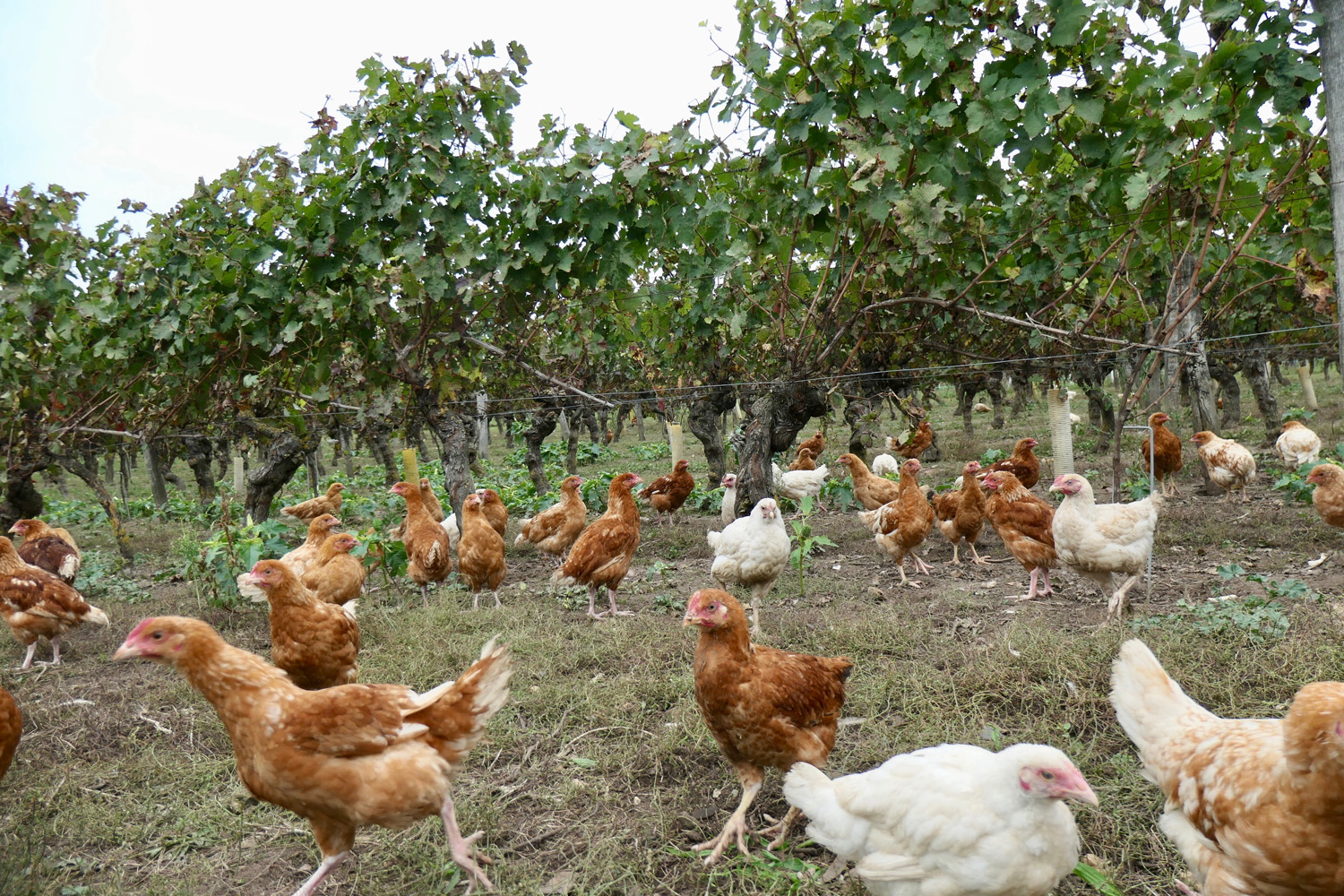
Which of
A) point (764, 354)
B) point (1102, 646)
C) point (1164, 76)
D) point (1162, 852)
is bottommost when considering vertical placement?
point (1162, 852)

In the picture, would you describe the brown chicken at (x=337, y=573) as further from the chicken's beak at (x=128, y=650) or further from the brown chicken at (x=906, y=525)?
the brown chicken at (x=906, y=525)

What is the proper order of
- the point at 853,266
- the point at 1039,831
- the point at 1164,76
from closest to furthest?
1. the point at 1039,831
2. the point at 1164,76
3. the point at 853,266

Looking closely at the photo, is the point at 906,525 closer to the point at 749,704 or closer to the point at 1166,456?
the point at 749,704

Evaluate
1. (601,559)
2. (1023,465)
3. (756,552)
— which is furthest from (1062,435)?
(601,559)

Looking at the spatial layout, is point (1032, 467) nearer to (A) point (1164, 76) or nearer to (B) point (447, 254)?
(A) point (1164, 76)

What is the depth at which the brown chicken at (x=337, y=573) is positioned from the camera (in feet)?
20.4

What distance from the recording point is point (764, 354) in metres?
7.05

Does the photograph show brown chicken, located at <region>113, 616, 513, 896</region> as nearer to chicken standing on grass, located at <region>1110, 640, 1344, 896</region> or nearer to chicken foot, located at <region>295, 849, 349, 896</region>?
chicken foot, located at <region>295, 849, 349, 896</region>

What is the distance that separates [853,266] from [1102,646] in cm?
291

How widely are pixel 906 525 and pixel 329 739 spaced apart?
561 centimetres

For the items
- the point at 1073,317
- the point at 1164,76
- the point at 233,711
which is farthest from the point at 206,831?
the point at 1073,317

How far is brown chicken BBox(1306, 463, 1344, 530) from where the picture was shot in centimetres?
635

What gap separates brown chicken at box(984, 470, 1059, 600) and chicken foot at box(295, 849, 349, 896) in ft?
17.9

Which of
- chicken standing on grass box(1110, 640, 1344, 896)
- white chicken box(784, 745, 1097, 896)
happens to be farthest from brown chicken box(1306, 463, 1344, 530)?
white chicken box(784, 745, 1097, 896)
